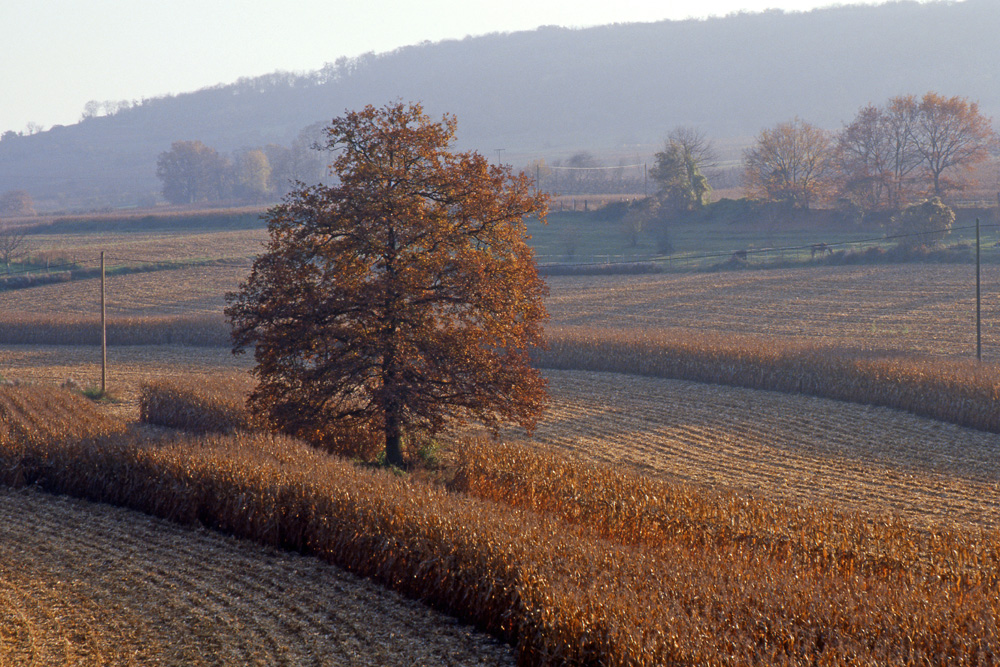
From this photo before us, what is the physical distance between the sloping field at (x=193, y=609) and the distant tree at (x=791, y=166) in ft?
209

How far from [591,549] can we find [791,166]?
6777 centimetres

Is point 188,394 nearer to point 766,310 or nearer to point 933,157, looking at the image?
point 766,310

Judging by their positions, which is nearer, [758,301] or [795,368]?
[795,368]

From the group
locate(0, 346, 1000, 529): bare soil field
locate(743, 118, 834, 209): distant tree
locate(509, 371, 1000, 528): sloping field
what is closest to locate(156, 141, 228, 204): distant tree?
locate(743, 118, 834, 209): distant tree

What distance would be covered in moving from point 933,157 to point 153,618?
235 feet

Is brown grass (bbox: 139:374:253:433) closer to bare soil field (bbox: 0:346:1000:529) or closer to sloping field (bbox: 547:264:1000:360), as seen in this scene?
bare soil field (bbox: 0:346:1000:529)

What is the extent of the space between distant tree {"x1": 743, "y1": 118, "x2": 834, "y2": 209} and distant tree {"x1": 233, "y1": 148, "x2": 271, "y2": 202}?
247 ft

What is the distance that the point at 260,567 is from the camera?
11820mm

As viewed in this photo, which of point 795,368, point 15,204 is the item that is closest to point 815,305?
point 795,368

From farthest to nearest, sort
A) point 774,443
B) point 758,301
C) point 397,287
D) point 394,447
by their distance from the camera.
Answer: point 758,301 → point 774,443 → point 394,447 → point 397,287

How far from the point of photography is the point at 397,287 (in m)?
16.0

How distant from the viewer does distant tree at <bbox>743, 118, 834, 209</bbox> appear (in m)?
68.2

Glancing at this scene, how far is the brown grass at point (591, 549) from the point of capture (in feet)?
25.9

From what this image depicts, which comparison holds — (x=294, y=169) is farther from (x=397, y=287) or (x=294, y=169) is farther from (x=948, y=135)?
(x=397, y=287)
